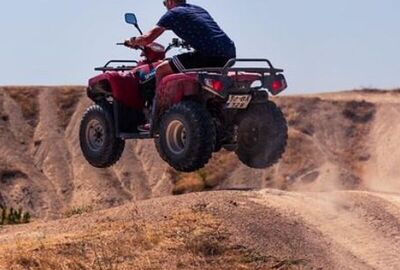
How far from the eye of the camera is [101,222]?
12461 mm

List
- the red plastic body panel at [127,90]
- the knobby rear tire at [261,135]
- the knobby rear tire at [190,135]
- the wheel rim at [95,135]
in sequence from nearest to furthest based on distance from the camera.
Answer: the knobby rear tire at [190,135], the knobby rear tire at [261,135], the red plastic body panel at [127,90], the wheel rim at [95,135]

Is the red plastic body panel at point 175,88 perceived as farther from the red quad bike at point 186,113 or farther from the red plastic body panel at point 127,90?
the red plastic body panel at point 127,90

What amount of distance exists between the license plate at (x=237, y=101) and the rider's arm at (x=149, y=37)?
145cm

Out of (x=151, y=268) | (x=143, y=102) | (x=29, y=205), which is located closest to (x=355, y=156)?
(x=29, y=205)

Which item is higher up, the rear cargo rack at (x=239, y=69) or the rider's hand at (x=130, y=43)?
the rider's hand at (x=130, y=43)

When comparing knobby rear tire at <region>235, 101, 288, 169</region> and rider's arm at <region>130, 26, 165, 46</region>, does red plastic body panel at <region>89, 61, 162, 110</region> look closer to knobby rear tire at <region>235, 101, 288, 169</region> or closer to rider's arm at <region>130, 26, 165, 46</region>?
rider's arm at <region>130, 26, 165, 46</region>

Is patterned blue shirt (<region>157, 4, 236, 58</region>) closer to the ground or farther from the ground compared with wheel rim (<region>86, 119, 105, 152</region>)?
farther from the ground

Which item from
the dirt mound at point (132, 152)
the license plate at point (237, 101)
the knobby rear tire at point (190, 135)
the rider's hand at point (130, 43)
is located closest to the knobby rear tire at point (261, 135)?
the license plate at point (237, 101)

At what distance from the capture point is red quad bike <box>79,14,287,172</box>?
13.0 m

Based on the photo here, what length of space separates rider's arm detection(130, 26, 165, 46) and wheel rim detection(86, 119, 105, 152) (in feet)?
5.45

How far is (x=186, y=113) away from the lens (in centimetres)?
1297

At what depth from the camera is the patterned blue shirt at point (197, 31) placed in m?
13.3

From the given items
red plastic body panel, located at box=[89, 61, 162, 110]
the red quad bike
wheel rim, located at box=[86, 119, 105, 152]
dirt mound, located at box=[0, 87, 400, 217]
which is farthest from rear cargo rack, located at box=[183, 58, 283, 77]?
dirt mound, located at box=[0, 87, 400, 217]

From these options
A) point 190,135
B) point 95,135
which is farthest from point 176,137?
point 95,135
